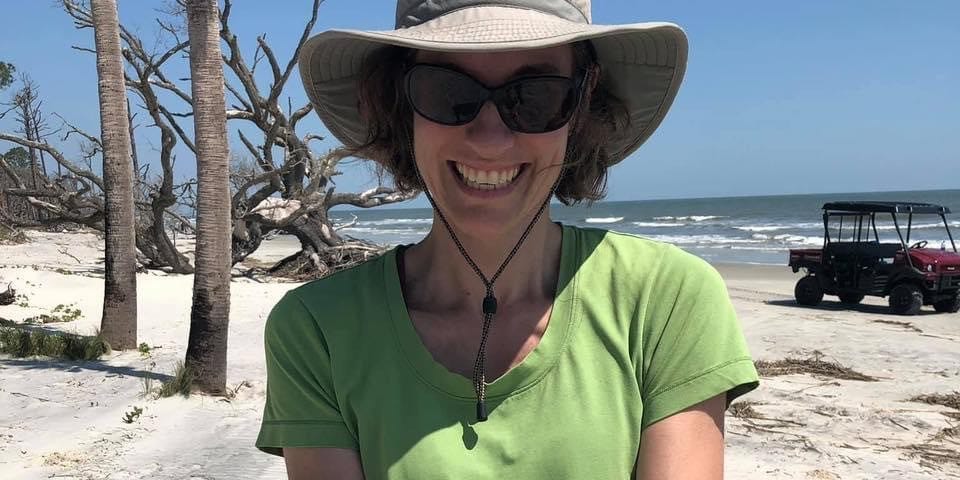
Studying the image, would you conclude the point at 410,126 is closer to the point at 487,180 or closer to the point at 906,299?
the point at 487,180

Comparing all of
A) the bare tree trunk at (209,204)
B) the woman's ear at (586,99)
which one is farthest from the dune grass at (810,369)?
the woman's ear at (586,99)

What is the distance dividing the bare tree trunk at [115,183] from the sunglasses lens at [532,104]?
23.9ft

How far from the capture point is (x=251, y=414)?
5.87m

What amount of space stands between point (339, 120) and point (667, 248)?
91 centimetres

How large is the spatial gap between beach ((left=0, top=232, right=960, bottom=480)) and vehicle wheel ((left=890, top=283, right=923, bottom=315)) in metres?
2.07

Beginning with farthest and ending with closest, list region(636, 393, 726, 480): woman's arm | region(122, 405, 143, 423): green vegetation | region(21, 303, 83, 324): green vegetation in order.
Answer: region(21, 303, 83, 324): green vegetation, region(122, 405, 143, 423): green vegetation, region(636, 393, 726, 480): woman's arm

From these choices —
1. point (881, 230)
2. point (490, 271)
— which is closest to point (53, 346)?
point (490, 271)

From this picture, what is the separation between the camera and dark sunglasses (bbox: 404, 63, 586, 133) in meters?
1.41

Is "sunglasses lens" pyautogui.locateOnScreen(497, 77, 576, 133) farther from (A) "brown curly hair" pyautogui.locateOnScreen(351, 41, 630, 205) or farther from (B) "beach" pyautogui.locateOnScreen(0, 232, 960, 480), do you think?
(B) "beach" pyautogui.locateOnScreen(0, 232, 960, 480)

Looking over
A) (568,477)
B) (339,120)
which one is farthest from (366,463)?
(339,120)

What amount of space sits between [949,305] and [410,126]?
14.5 m

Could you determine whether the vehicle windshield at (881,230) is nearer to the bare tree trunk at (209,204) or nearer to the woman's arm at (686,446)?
the bare tree trunk at (209,204)

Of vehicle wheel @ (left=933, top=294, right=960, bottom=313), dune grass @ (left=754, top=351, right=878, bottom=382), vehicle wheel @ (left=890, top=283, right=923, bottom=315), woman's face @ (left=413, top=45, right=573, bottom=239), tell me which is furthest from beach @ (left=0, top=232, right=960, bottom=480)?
woman's face @ (left=413, top=45, right=573, bottom=239)

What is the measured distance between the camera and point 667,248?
56.9 inches
